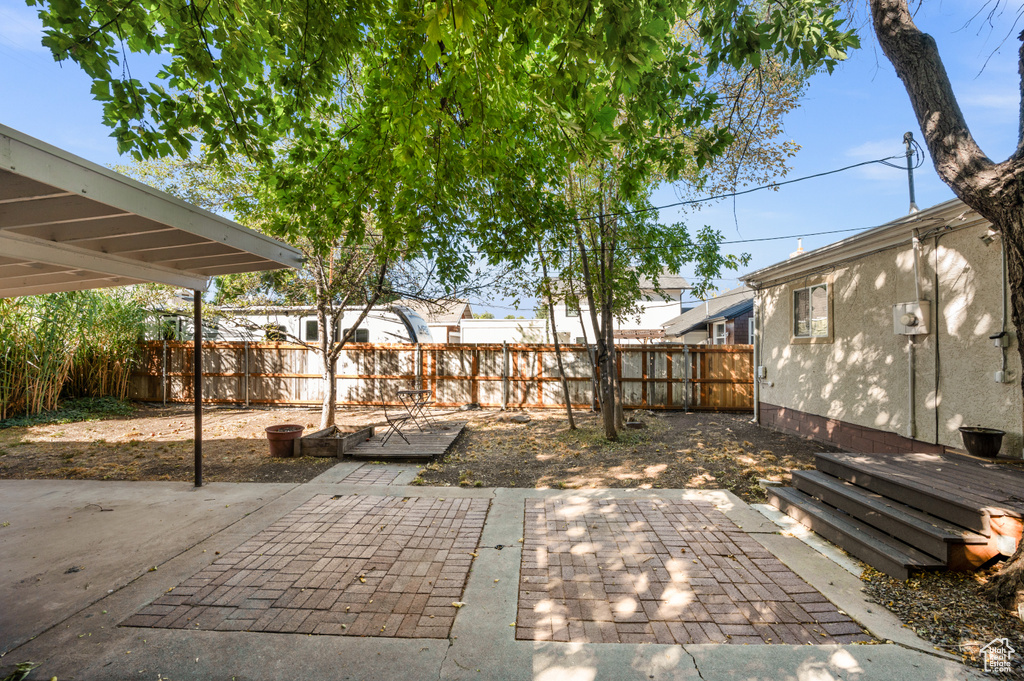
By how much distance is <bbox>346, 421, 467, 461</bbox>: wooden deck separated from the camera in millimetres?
6926

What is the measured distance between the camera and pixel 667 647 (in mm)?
2551

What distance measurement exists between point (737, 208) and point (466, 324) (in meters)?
20.7

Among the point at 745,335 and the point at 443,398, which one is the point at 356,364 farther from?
the point at 745,335

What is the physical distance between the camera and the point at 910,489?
374cm

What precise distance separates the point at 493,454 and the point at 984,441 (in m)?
5.90

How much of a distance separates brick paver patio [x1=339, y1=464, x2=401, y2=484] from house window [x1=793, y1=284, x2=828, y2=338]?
7.27m

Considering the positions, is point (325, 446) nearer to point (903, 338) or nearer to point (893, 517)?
point (893, 517)

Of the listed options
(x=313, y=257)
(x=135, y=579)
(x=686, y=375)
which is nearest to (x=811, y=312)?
(x=686, y=375)

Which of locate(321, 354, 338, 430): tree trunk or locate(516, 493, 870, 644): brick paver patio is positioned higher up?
locate(321, 354, 338, 430): tree trunk

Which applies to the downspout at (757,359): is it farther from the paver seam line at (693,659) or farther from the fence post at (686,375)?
the paver seam line at (693,659)

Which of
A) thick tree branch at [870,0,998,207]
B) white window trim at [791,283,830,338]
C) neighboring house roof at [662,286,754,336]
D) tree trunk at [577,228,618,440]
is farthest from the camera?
neighboring house roof at [662,286,754,336]

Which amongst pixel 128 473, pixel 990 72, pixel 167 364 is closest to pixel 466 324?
pixel 167 364

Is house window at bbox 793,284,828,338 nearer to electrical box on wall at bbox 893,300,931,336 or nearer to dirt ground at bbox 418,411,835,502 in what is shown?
electrical box on wall at bbox 893,300,931,336

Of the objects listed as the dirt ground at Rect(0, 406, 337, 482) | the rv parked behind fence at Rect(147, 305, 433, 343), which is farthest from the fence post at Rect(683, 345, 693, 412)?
the dirt ground at Rect(0, 406, 337, 482)
